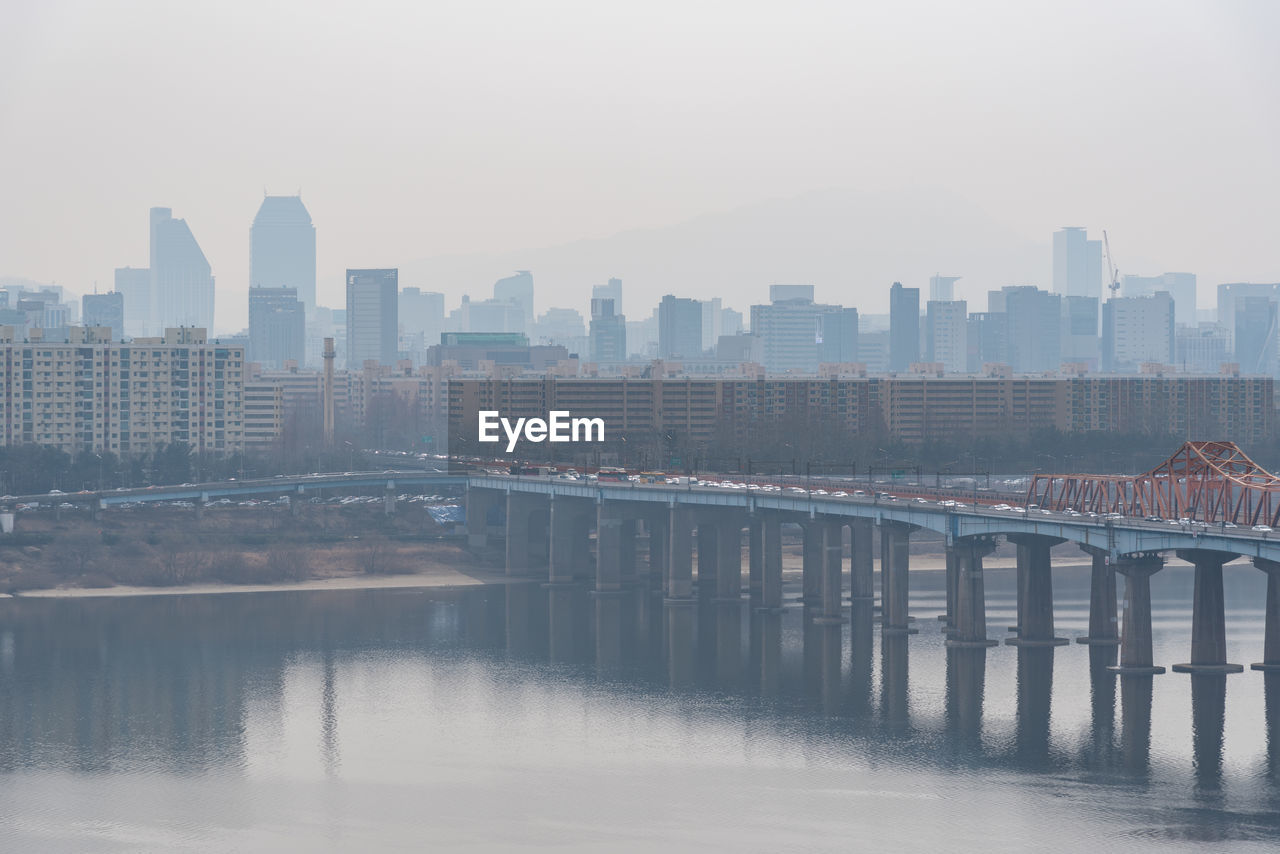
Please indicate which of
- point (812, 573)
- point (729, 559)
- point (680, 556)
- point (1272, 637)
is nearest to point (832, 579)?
point (812, 573)

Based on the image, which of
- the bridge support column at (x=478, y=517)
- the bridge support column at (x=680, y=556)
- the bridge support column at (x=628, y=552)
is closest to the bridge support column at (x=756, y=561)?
the bridge support column at (x=680, y=556)

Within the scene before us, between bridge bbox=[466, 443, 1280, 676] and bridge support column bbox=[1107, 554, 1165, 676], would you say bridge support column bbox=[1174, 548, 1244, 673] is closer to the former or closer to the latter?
bridge bbox=[466, 443, 1280, 676]

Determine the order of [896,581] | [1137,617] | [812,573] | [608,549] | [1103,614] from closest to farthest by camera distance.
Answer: [1137,617] → [1103,614] → [896,581] → [812,573] → [608,549]

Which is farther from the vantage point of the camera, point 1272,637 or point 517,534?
point 517,534

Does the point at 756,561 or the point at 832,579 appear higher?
the point at 756,561

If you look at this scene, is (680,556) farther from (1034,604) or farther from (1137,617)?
(1137,617)

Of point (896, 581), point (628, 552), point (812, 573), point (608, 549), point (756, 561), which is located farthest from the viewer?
point (628, 552)

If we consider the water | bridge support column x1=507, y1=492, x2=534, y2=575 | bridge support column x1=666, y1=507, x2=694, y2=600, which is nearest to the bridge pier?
the water
